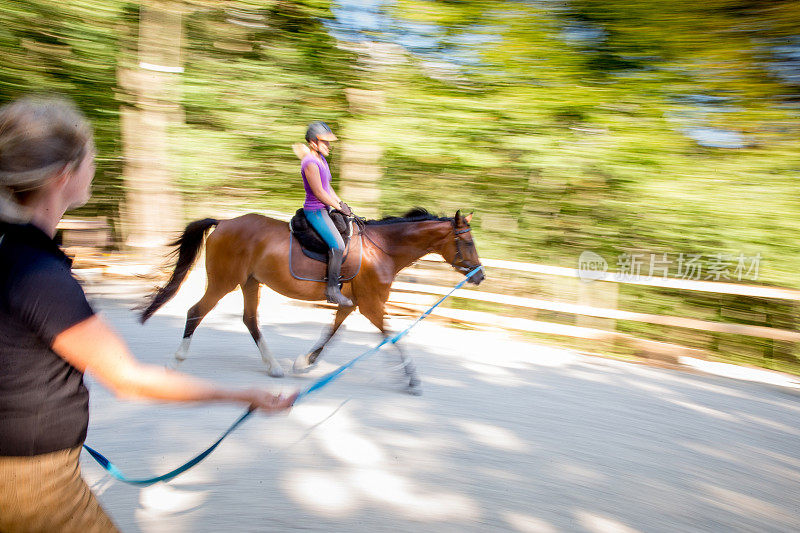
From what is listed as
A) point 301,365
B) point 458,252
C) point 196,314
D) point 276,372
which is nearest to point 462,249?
point 458,252

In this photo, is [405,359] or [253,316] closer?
[405,359]

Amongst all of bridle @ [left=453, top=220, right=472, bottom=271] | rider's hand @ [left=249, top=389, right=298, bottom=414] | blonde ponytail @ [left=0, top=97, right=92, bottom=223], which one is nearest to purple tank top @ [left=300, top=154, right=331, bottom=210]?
bridle @ [left=453, top=220, right=472, bottom=271]

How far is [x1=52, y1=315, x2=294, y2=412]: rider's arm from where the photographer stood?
3.91ft

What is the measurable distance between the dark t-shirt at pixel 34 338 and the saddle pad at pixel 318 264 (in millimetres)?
4577

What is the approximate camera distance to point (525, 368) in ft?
22.5

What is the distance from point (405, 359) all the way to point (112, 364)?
4380 millimetres

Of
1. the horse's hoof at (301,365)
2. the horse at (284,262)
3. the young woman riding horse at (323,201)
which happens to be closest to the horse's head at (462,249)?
the horse at (284,262)

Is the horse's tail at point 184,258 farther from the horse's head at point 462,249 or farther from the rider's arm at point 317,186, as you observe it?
the horse's head at point 462,249

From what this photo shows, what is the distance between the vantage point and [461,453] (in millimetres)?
4031

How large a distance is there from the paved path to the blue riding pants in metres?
1.40

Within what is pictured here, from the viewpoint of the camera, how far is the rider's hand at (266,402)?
149 centimetres

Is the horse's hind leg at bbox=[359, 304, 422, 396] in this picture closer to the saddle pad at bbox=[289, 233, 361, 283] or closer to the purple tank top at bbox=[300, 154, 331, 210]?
the saddle pad at bbox=[289, 233, 361, 283]

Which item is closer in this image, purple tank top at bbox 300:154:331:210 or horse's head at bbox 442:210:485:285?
purple tank top at bbox 300:154:331:210

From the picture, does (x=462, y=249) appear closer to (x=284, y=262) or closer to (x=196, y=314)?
(x=284, y=262)
